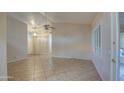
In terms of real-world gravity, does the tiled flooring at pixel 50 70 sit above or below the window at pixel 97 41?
below

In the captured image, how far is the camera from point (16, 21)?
2430mm

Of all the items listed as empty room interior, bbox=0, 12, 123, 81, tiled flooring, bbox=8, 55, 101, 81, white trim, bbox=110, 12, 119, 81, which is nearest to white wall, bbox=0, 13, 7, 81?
empty room interior, bbox=0, 12, 123, 81

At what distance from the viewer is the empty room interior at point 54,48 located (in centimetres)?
243

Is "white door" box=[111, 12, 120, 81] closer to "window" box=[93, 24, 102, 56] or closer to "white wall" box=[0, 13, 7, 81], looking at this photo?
"window" box=[93, 24, 102, 56]

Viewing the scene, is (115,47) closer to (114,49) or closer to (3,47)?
(114,49)

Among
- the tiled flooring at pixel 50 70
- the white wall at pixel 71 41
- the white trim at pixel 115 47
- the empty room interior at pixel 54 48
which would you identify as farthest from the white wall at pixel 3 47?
the white trim at pixel 115 47

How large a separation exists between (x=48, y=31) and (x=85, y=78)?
1259mm

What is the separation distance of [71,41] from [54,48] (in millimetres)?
433

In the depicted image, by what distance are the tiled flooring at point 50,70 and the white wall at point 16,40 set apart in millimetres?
150

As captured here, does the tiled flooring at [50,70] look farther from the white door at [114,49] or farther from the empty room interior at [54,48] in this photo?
the white door at [114,49]

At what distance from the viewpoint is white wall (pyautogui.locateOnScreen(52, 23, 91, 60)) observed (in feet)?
9.09
